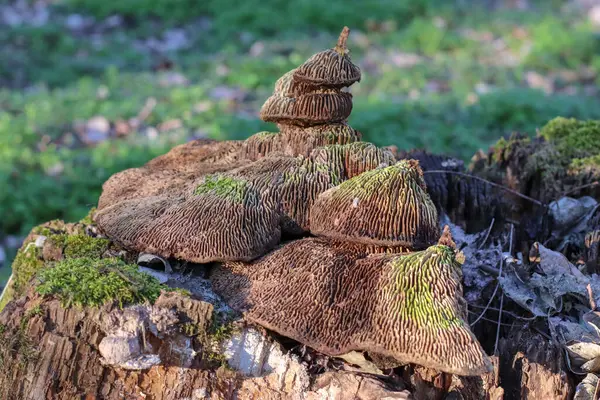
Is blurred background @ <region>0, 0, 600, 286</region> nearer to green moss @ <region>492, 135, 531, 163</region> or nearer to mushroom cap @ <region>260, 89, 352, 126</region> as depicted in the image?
green moss @ <region>492, 135, 531, 163</region>

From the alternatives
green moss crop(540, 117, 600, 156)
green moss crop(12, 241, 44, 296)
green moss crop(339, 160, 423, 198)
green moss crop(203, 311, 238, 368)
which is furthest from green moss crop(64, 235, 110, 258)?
green moss crop(540, 117, 600, 156)

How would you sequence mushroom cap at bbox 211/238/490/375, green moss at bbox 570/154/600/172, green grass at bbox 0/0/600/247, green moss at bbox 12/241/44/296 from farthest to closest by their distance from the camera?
green grass at bbox 0/0/600/247, green moss at bbox 570/154/600/172, green moss at bbox 12/241/44/296, mushroom cap at bbox 211/238/490/375

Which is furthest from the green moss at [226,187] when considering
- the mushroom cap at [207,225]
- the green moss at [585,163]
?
the green moss at [585,163]

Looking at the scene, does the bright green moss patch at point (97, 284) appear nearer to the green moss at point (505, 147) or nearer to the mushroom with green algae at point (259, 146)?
the mushroom with green algae at point (259, 146)

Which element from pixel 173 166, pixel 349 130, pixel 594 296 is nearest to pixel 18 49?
pixel 173 166

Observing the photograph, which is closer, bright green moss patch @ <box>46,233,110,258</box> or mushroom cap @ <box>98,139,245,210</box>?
bright green moss patch @ <box>46,233,110,258</box>

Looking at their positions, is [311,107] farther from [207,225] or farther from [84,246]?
[84,246]

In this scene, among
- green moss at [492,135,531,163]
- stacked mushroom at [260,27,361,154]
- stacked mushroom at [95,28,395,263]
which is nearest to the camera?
stacked mushroom at [95,28,395,263]

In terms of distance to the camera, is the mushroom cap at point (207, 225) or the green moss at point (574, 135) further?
the green moss at point (574, 135)

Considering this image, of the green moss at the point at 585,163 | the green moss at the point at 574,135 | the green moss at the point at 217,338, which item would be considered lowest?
the green moss at the point at 217,338
